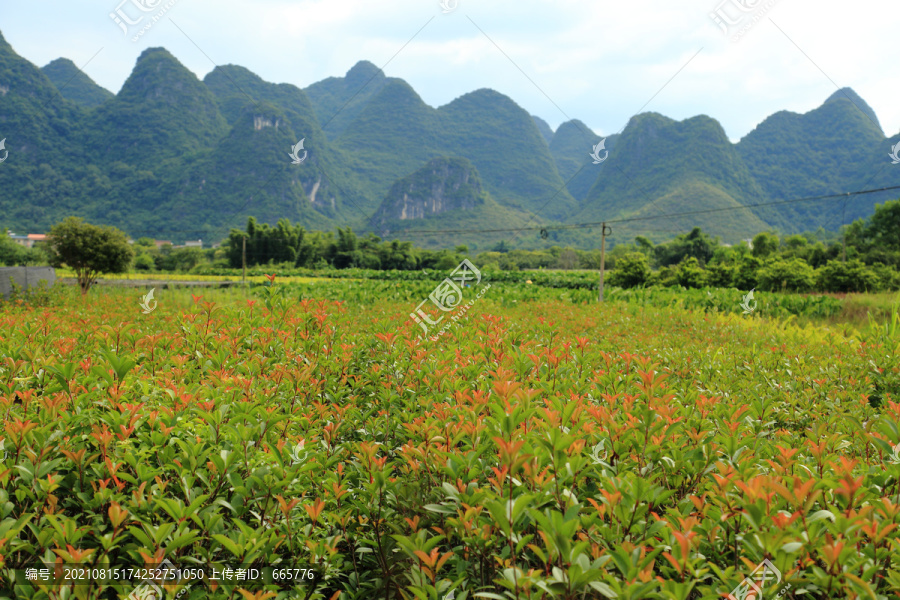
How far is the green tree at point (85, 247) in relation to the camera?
62.1 ft

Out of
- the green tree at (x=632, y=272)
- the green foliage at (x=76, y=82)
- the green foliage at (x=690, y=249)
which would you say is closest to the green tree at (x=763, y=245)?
the green foliage at (x=690, y=249)

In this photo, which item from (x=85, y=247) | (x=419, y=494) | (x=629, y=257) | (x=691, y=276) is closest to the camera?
(x=419, y=494)

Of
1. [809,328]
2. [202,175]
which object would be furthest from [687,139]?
[809,328]

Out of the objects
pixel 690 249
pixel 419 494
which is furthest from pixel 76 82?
pixel 419 494

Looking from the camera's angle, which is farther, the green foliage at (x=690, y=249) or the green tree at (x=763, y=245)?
the green foliage at (x=690, y=249)

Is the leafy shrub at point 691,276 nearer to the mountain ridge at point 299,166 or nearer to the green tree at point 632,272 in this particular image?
the green tree at point 632,272

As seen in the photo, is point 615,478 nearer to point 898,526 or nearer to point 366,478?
point 898,526

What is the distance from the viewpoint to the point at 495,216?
11119 centimetres

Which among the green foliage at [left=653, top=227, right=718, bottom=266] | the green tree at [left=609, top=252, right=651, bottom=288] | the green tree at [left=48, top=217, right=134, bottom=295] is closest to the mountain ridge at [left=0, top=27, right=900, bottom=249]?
the green foliage at [left=653, top=227, right=718, bottom=266]


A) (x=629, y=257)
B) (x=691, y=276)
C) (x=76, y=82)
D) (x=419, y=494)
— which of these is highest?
(x=76, y=82)

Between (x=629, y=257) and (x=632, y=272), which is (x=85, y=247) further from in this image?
(x=629, y=257)

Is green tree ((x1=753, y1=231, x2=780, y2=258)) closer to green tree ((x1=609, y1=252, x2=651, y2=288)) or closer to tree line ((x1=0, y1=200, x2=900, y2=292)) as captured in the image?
tree line ((x1=0, y1=200, x2=900, y2=292))

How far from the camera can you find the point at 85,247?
19188 mm

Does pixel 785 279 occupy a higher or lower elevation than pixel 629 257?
lower
